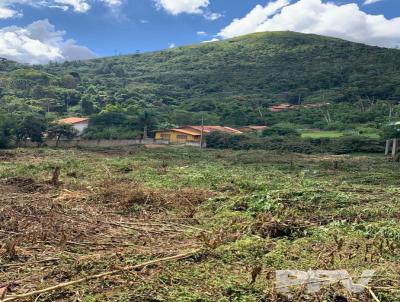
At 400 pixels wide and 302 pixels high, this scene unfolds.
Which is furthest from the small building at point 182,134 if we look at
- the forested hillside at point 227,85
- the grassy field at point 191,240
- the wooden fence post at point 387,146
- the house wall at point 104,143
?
the grassy field at point 191,240

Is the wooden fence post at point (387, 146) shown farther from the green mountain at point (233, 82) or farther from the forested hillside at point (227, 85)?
the green mountain at point (233, 82)


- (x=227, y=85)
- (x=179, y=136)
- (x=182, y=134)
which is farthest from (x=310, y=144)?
(x=227, y=85)

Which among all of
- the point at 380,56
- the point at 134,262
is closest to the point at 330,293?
the point at 134,262

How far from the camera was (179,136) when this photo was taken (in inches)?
1745

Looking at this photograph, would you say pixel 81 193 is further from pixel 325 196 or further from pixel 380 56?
pixel 380 56

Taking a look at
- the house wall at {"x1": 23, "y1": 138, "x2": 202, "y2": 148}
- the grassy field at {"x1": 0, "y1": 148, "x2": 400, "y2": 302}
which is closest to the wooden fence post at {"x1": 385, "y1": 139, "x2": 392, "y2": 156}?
the house wall at {"x1": 23, "y1": 138, "x2": 202, "y2": 148}

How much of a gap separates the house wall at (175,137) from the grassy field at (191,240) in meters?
32.7

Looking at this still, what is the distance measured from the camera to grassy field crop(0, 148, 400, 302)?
4148mm

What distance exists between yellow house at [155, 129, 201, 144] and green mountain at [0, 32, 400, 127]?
5.19 meters

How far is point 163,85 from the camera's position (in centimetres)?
9006

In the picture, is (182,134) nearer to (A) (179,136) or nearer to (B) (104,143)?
(A) (179,136)

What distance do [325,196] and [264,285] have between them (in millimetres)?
4987

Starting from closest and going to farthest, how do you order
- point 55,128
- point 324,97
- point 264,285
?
point 264,285 → point 55,128 → point 324,97

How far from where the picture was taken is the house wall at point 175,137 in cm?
4347
